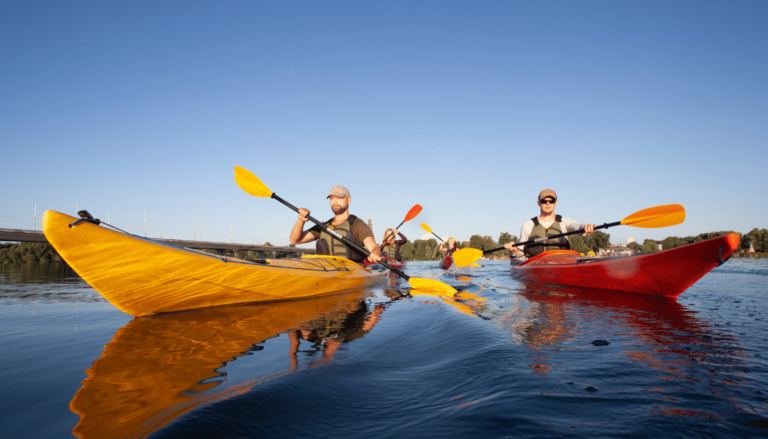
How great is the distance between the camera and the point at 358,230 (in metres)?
7.38

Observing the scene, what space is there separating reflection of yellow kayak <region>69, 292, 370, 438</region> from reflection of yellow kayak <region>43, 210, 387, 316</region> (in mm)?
251

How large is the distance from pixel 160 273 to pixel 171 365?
211 centimetres

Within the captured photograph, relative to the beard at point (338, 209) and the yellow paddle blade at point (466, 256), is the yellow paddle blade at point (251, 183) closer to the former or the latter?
the beard at point (338, 209)

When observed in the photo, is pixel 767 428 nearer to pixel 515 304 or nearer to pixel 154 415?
pixel 154 415

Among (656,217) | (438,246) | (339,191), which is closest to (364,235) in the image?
(339,191)

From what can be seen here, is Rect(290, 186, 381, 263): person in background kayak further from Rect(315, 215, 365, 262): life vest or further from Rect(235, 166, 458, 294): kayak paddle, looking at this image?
Rect(235, 166, 458, 294): kayak paddle

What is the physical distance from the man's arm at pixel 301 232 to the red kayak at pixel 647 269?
541 centimetres

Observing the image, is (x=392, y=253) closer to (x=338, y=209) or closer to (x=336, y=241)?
(x=336, y=241)

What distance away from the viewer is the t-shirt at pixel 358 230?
728cm

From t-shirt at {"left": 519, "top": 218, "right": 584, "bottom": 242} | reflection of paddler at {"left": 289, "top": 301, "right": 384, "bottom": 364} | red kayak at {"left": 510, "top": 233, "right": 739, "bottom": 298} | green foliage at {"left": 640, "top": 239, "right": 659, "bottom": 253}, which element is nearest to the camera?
reflection of paddler at {"left": 289, "top": 301, "right": 384, "bottom": 364}

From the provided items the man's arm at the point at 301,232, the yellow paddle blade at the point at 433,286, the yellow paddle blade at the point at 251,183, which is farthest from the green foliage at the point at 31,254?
the yellow paddle blade at the point at 433,286

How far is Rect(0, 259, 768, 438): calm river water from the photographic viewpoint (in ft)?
4.54

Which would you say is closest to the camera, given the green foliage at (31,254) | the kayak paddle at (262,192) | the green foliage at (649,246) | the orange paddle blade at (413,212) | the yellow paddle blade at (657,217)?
→ the yellow paddle blade at (657,217)

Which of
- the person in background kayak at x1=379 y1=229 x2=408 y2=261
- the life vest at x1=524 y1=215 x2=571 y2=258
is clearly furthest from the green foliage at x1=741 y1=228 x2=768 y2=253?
the life vest at x1=524 y1=215 x2=571 y2=258
